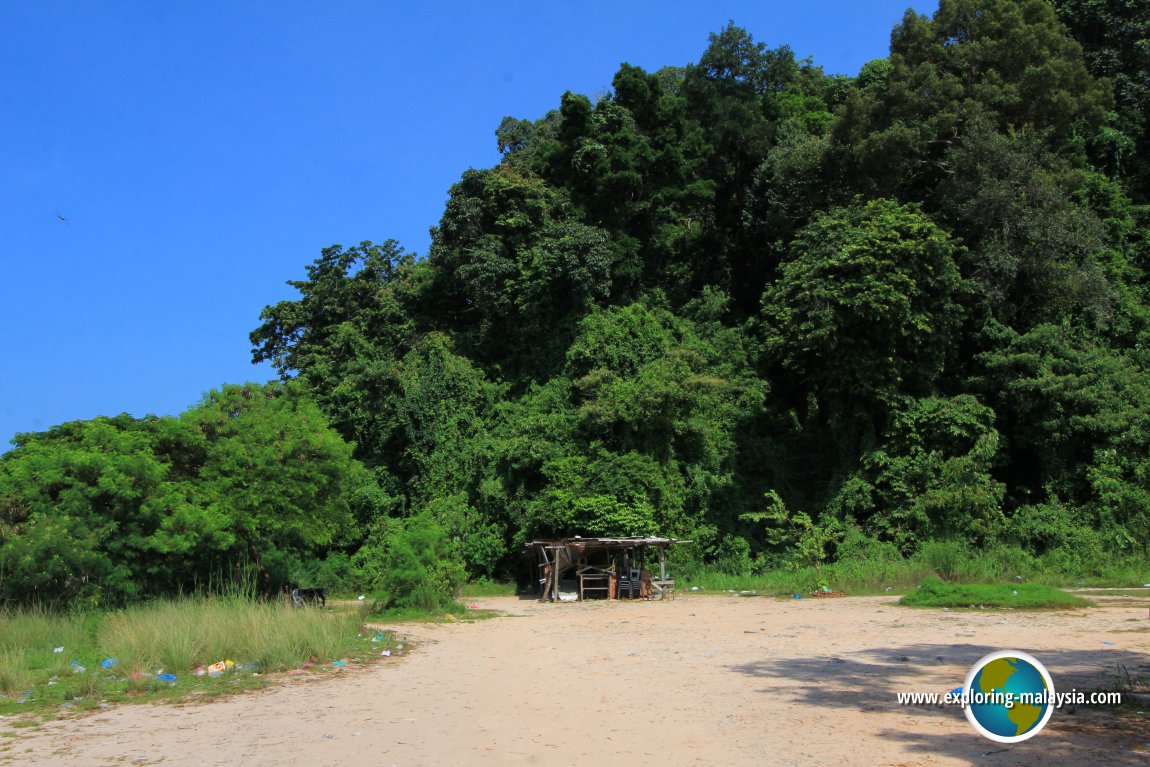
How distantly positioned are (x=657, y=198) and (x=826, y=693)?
81.4 feet

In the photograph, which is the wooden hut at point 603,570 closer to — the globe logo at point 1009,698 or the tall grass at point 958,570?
the tall grass at point 958,570

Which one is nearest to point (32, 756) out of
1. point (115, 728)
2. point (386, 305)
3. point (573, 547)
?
point (115, 728)

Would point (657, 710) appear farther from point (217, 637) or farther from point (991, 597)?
point (991, 597)

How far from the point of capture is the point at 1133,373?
906 inches

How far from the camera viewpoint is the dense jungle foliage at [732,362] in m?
19.0

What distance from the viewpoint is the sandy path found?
6961mm

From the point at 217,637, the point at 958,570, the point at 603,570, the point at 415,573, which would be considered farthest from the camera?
the point at 603,570

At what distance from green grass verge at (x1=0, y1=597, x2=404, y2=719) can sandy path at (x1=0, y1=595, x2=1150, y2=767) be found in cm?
81

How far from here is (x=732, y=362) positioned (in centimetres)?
2888

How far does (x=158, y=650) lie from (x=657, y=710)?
667 centimetres

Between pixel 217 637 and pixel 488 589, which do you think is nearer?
pixel 217 637

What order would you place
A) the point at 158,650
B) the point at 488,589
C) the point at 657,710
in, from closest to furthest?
the point at 657,710 → the point at 158,650 → the point at 488,589

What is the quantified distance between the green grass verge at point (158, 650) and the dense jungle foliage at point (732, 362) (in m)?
2.42

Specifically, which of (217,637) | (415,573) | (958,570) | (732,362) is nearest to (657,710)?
(217,637)
